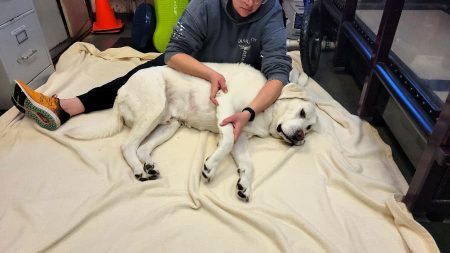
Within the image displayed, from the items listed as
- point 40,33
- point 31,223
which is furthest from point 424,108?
point 40,33

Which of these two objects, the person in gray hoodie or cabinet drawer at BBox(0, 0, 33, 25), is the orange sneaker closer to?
the person in gray hoodie

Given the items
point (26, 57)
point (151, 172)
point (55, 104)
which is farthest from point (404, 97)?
point (26, 57)

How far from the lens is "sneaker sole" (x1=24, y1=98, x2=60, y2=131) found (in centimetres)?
183

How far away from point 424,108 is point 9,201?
1925 millimetres

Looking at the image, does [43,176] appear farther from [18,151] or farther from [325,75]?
[325,75]

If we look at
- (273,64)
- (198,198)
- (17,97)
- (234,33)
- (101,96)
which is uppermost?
(234,33)

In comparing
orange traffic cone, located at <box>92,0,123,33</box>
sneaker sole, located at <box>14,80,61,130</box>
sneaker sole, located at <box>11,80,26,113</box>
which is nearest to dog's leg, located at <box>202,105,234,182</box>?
sneaker sole, located at <box>14,80,61,130</box>

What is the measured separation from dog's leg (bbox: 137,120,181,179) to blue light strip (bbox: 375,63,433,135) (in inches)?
47.0

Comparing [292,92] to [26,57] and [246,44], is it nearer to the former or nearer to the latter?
[246,44]

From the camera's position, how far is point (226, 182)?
1581 millimetres

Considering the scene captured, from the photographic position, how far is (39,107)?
72.0 inches

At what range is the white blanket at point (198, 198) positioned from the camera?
1.29m

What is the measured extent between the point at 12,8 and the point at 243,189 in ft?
6.47

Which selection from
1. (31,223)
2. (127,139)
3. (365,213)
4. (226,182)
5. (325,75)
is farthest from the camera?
(325,75)
